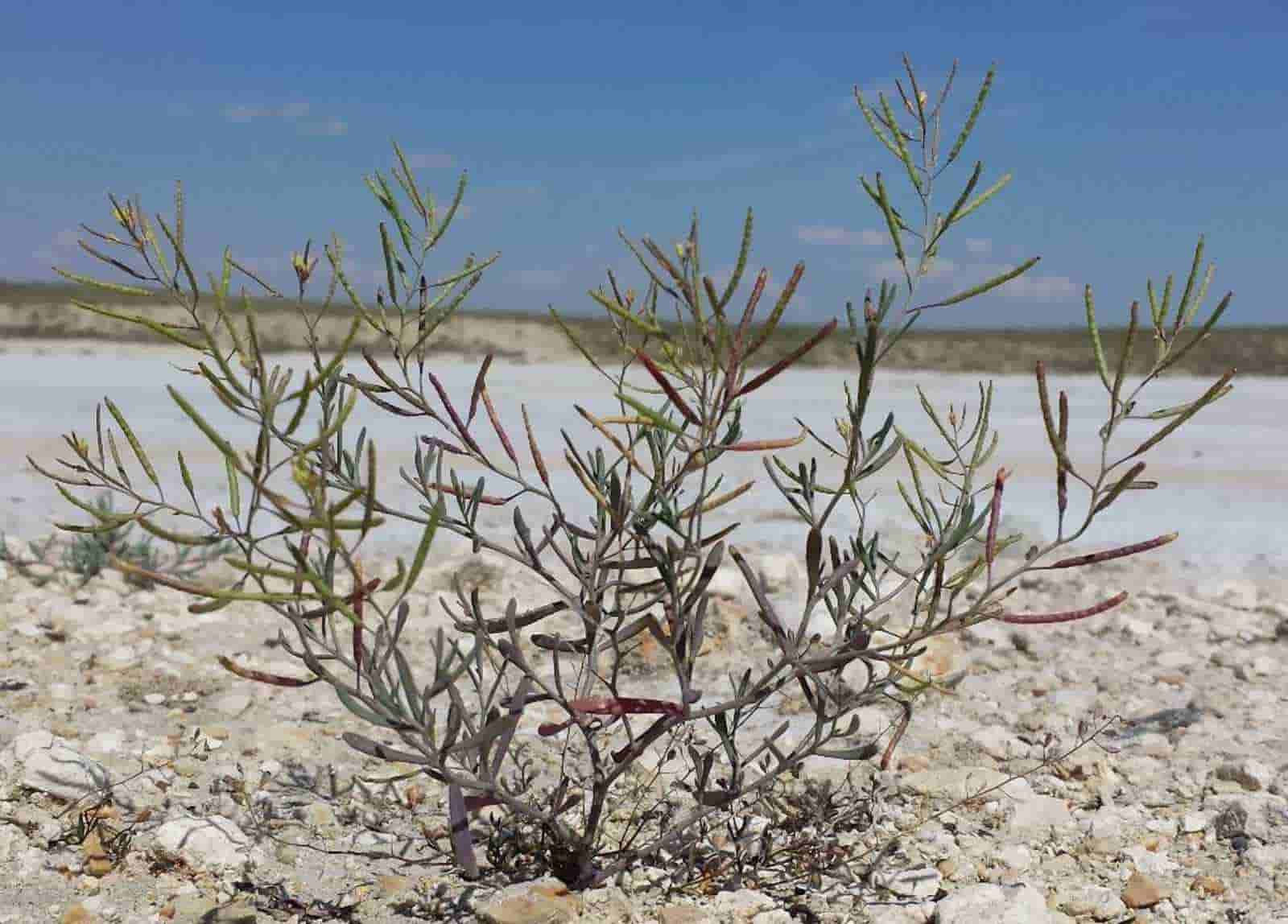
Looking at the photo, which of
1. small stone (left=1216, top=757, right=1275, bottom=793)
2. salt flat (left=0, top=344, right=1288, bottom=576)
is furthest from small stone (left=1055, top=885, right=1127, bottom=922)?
salt flat (left=0, top=344, right=1288, bottom=576)

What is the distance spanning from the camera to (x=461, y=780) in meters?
1.85

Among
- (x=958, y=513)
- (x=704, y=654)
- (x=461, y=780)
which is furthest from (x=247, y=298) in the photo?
(x=704, y=654)

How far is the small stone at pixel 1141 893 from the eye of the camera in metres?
2.21

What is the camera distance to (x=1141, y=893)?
2.22m

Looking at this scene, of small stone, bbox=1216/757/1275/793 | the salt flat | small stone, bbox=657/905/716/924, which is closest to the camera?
small stone, bbox=657/905/716/924

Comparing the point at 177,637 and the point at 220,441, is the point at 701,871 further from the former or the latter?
the point at 177,637

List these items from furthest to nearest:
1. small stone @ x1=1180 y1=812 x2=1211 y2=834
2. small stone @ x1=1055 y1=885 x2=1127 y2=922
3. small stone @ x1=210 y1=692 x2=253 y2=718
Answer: small stone @ x1=210 y1=692 x2=253 y2=718 → small stone @ x1=1180 y1=812 x2=1211 y2=834 → small stone @ x1=1055 y1=885 x2=1127 y2=922

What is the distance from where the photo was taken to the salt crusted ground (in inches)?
84.7

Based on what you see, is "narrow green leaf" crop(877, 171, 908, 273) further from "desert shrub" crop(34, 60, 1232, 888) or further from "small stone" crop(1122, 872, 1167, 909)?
"small stone" crop(1122, 872, 1167, 909)

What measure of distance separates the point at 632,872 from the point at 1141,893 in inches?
37.5

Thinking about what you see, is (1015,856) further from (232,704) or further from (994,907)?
(232,704)

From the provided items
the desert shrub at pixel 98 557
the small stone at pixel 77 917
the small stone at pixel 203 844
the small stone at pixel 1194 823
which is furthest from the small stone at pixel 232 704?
the small stone at pixel 1194 823

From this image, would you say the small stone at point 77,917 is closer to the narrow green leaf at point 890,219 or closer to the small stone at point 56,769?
the small stone at point 56,769

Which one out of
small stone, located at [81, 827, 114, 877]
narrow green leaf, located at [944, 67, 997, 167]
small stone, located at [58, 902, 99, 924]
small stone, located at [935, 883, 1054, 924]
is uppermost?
narrow green leaf, located at [944, 67, 997, 167]
